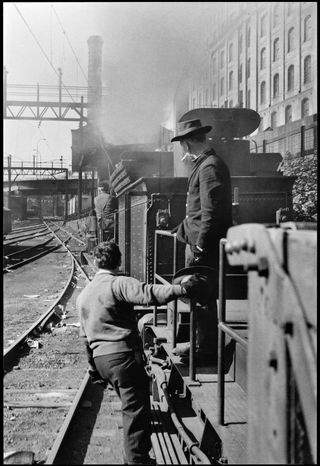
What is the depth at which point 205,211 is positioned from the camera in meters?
3.67

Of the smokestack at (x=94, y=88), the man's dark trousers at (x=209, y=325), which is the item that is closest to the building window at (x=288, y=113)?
the smokestack at (x=94, y=88)

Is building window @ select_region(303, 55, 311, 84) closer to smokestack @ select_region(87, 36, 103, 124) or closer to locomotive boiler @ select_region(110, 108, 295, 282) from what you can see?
smokestack @ select_region(87, 36, 103, 124)

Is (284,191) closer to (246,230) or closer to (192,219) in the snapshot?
(192,219)

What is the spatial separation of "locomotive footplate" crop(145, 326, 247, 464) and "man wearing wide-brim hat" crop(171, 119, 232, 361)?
0.26 metres

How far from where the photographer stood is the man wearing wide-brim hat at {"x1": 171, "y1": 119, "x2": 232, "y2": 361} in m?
3.66

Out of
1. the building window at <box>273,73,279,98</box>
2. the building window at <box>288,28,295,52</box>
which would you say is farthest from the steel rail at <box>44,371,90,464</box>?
the building window at <box>273,73,279,98</box>

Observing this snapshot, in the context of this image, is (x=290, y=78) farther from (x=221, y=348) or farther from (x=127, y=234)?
(x=221, y=348)

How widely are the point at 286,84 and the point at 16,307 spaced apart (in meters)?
29.8

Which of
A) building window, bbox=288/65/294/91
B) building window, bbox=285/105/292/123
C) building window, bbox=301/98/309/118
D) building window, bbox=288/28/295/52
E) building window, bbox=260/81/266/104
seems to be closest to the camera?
building window, bbox=288/28/295/52

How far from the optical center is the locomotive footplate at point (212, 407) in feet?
8.55

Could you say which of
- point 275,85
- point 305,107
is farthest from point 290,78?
point 305,107

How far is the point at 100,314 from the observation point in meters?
3.54

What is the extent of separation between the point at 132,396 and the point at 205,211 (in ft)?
4.76

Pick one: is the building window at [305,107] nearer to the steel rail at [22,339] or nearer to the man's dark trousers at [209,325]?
the steel rail at [22,339]
